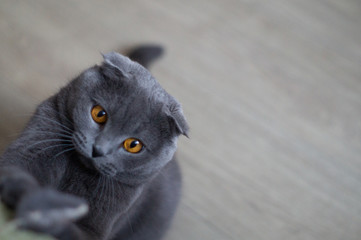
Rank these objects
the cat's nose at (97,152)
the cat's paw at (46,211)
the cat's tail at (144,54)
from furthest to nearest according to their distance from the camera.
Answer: the cat's tail at (144,54) → the cat's nose at (97,152) → the cat's paw at (46,211)

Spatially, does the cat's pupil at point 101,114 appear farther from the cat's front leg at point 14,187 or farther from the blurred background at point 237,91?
the blurred background at point 237,91

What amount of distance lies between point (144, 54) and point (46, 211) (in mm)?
886

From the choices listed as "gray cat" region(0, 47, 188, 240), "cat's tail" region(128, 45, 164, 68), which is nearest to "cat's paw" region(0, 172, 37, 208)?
"gray cat" region(0, 47, 188, 240)

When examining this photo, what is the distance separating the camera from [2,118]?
129 cm

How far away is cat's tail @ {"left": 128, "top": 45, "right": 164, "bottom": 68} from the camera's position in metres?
1.34

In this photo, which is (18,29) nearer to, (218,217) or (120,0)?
(120,0)

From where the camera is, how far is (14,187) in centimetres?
62

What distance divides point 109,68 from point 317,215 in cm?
105

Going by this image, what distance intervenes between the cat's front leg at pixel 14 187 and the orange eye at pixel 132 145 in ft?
0.86

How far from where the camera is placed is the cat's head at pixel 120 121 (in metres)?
0.84

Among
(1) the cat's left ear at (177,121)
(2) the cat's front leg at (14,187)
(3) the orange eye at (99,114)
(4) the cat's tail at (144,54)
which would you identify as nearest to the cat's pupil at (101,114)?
(3) the orange eye at (99,114)

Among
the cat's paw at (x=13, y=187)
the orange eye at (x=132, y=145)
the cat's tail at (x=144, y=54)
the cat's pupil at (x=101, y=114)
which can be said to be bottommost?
the cat's paw at (x=13, y=187)

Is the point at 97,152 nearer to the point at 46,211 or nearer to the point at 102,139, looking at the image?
the point at 102,139

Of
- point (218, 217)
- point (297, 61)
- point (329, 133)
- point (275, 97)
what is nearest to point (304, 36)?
point (297, 61)
